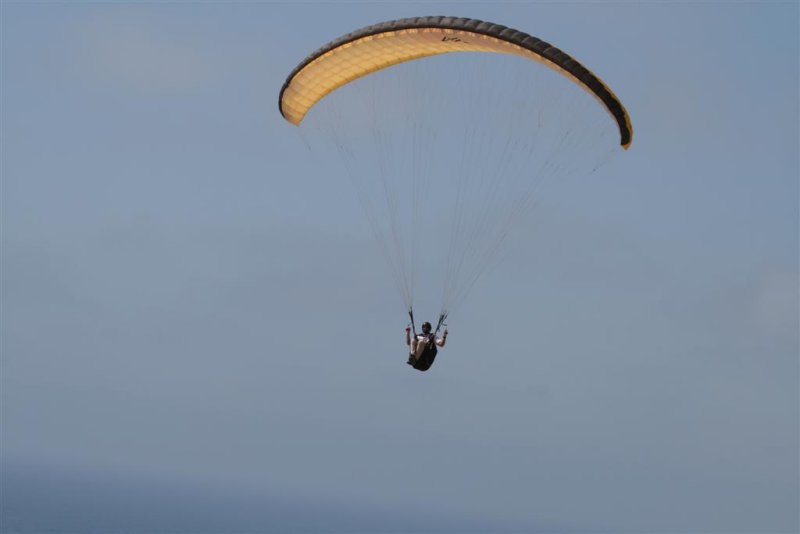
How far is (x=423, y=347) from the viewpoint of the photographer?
28109 millimetres

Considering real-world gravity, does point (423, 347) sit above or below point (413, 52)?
below

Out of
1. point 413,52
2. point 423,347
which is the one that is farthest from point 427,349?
point 413,52

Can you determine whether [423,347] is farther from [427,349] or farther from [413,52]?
[413,52]

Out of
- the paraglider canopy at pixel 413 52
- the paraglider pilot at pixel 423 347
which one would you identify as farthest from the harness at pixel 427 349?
the paraglider canopy at pixel 413 52

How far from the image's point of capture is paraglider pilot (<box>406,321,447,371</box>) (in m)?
28.1

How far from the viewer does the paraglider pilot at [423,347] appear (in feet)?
92.1

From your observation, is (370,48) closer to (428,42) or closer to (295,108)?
(428,42)

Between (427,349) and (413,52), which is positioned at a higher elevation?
(413,52)

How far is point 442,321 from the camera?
2833cm

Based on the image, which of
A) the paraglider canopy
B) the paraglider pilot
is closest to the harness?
the paraglider pilot

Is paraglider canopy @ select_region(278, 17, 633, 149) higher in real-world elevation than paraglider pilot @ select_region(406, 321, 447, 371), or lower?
higher

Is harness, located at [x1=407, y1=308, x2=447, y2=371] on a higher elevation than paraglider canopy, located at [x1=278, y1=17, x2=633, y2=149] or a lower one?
lower

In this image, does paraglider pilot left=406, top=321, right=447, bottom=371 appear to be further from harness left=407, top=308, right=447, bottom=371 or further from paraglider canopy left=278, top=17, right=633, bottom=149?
paraglider canopy left=278, top=17, right=633, bottom=149

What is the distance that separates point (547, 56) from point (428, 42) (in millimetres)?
3514
